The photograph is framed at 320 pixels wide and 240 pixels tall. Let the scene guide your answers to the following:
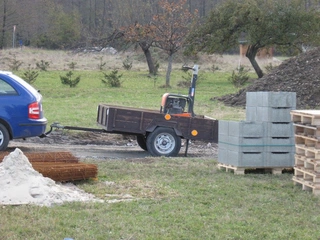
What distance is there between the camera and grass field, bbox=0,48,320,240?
7.45 metres

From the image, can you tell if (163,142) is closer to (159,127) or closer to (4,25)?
(159,127)

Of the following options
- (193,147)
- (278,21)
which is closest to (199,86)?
(278,21)

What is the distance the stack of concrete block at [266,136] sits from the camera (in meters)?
11.9

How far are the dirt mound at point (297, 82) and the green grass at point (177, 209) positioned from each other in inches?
500


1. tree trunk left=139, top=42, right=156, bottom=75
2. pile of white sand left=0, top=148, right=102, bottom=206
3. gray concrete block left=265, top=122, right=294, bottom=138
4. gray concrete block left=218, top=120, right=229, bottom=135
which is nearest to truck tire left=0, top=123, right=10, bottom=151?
pile of white sand left=0, top=148, right=102, bottom=206

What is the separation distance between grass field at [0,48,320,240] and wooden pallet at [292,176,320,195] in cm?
12

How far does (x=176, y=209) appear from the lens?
339 inches

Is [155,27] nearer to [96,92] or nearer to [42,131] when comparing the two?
[96,92]

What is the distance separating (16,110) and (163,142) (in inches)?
138

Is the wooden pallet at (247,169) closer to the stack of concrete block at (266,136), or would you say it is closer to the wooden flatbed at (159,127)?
the stack of concrete block at (266,136)

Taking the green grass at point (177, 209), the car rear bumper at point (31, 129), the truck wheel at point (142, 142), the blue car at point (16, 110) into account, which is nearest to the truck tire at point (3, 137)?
the blue car at point (16, 110)

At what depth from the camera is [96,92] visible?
2912cm

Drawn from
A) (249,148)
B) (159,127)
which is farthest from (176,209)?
(159,127)

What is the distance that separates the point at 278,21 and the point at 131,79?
947cm
